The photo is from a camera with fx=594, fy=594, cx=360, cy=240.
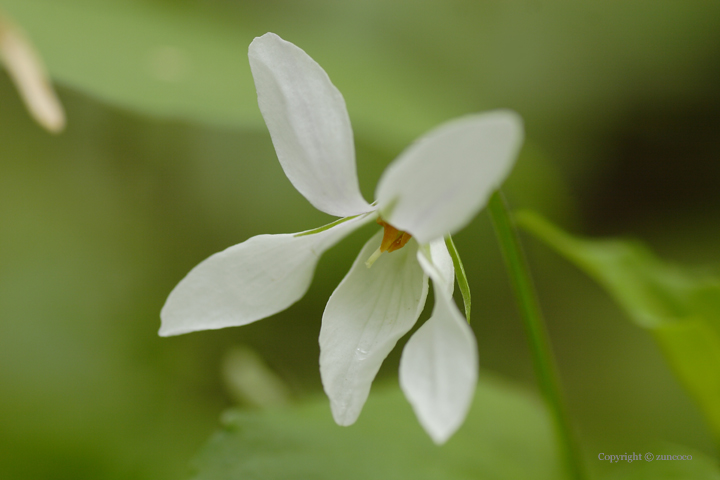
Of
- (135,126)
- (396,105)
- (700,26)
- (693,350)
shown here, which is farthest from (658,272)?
(700,26)

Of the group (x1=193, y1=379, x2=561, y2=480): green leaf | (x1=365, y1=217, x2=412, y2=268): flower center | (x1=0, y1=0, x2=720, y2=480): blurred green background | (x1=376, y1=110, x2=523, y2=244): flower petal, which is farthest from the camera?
(x1=0, y1=0, x2=720, y2=480): blurred green background

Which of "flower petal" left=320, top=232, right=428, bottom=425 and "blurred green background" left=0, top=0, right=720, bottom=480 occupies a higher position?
"flower petal" left=320, top=232, right=428, bottom=425

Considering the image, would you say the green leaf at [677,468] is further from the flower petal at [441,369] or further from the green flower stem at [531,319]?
the flower petal at [441,369]

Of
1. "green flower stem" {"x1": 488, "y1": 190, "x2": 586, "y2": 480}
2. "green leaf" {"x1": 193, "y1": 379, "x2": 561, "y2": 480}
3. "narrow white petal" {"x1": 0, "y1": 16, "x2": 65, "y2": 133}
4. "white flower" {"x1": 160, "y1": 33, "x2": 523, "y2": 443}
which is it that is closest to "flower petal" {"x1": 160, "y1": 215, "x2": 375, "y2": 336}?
"white flower" {"x1": 160, "y1": 33, "x2": 523, "y2": 443}

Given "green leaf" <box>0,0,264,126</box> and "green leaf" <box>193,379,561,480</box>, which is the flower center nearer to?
"green leaf" <box>193,379,561,480</box>

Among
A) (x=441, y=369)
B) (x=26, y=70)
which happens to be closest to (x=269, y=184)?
(x=26, y=70)

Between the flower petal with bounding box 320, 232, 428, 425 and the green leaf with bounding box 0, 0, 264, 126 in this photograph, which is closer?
the flower petal with bounding box 320, 232, 428, 425

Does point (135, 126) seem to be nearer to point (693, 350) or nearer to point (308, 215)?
point (308, 215)

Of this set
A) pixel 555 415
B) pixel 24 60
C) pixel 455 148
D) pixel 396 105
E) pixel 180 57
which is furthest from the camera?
pixel 396 105
